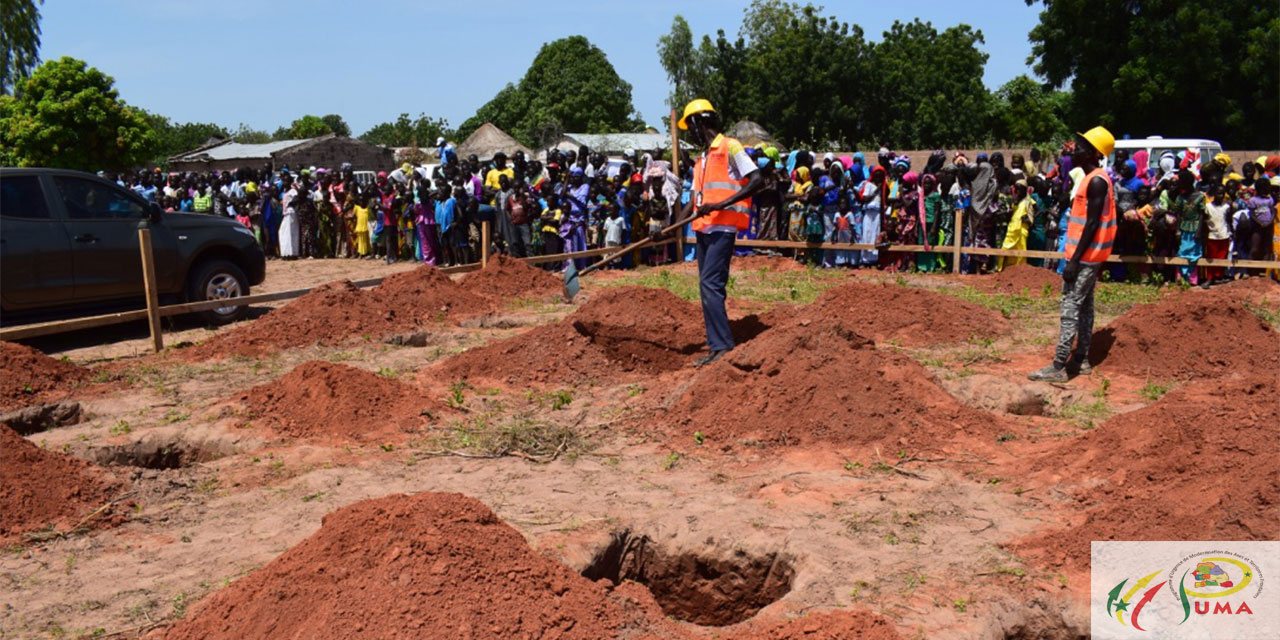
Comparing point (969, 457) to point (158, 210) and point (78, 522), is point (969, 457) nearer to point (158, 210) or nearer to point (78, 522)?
point (78, 522)

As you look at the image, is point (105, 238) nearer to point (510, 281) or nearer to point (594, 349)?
point (510, 281)

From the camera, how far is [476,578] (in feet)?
13.2

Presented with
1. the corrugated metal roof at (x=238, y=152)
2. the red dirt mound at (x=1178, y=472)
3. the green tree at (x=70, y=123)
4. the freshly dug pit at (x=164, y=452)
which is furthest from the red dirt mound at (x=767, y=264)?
the corrugated metal roof at (x=238, y=152)

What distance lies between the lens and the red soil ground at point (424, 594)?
151 inches

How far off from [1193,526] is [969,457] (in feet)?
5.93

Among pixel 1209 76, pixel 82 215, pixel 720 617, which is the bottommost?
pixel 720 617

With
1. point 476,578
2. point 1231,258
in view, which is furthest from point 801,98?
point 476,578

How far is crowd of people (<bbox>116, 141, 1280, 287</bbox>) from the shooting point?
43.0 feet

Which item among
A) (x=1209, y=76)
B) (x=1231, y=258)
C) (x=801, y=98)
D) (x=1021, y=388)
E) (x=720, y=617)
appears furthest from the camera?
(x=801, y=98)

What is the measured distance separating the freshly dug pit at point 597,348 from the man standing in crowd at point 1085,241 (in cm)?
262

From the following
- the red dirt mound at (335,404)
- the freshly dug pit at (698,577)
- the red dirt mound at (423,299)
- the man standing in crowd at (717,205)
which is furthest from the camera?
the red dirt mound at (423,299)

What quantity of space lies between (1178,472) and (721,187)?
13.0 feet

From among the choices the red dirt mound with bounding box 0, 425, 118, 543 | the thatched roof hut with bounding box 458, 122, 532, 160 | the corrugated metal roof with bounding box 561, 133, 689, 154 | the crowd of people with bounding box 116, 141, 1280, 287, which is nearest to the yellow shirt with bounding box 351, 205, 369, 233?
the crowd of people with bounding box 116, 141, 1280, 287

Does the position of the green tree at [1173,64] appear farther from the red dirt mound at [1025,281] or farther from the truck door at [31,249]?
the truck door at [31,249]
